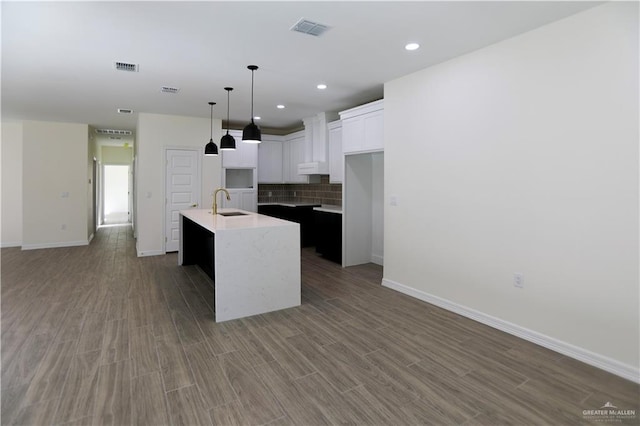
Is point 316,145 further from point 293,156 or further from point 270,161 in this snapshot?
point 270,161

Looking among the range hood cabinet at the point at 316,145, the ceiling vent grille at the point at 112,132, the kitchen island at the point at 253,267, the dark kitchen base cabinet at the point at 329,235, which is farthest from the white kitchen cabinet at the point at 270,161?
the kitchen island at the point at 253,267

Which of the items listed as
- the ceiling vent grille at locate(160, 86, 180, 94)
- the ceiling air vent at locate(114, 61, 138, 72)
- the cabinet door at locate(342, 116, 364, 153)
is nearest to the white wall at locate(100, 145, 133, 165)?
the ceiling vent grille at locate(160, 86, 180, 94)

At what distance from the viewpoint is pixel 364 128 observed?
5008 millimetres

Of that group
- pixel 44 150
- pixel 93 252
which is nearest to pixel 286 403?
pixel 93 252

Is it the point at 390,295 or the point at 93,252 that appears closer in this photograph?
the point at 390,295

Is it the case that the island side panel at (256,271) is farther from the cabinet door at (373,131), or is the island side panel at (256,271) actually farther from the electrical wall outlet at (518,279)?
the electrical wall outlet at (518,279)

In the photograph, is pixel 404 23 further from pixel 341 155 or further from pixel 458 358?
pixel 341 155

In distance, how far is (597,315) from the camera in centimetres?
261

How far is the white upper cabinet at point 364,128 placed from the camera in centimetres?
473

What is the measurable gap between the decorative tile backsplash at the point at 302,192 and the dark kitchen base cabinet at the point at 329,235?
839 mm

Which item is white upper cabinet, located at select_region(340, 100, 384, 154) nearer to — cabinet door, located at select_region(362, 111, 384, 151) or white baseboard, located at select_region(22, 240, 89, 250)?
cabinet door, located at select_region(362, 111, 384, 151)

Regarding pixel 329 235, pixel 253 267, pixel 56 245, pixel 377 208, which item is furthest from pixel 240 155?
pixel 56 245

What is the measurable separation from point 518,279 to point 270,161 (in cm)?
588

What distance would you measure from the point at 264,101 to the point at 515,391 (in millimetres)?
4923
